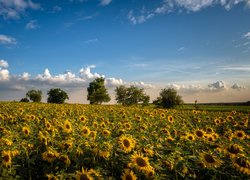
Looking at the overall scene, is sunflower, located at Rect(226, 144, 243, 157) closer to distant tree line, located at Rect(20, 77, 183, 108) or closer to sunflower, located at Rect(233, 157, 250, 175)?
sunflower, located at Rect(233, 157, 250, 175)

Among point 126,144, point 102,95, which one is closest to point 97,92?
point 102,95

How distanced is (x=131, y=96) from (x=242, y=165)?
83821mm

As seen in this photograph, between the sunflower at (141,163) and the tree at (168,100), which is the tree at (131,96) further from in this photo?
the sunflower at (141,163)

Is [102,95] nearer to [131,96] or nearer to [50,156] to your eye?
[131,96]

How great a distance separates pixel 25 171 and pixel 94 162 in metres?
1.29

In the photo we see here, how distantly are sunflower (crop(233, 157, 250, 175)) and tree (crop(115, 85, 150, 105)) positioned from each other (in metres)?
81.0

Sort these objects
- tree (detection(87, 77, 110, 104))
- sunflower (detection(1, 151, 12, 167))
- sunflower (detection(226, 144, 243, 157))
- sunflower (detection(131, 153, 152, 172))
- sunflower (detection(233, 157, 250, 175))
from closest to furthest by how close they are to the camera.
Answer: sunflower (detection(233, 157, 250, 175)), sunflower (detection(131, 153, 152, 172)), sunflower (detection(1, 151, 12, 167)), sunflower (detection(226, 144, 243, 157)), tree (detection(87, 77, 110, 104))

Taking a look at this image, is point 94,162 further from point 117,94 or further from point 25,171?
point 117,94

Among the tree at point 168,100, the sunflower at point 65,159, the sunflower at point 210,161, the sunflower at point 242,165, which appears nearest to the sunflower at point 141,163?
the sunflower at point 210,161

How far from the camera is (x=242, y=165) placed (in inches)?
155

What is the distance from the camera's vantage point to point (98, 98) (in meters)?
82.8

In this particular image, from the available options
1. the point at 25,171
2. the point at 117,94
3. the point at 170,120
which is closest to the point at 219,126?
the point at 170,120

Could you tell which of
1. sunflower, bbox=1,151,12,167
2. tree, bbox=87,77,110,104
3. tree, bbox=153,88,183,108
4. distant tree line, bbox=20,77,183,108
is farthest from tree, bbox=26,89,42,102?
sunflower, bbox=1,151,12,167

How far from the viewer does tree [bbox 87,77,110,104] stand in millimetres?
82812
